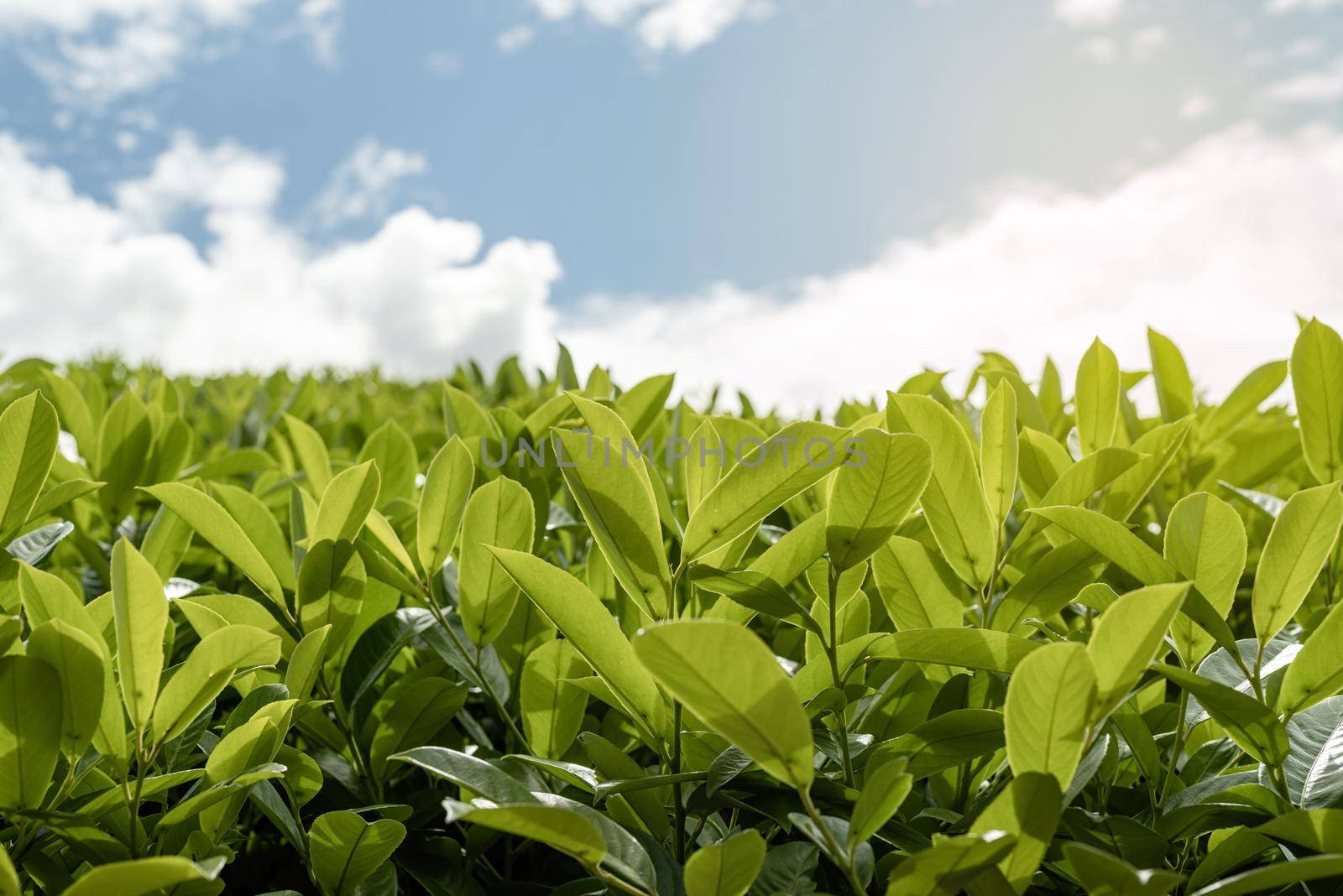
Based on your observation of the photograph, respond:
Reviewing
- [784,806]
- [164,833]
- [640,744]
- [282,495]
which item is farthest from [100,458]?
[784,806]

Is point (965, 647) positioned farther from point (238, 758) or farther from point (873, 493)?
point (238, 758)

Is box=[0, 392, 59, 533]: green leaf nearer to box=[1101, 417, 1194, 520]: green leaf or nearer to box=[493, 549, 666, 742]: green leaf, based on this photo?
box=[493, 549, 666, 742]: green leaf

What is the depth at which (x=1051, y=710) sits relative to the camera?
719mm

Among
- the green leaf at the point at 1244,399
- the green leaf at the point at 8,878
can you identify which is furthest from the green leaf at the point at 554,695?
the green leaf at the point at 1244,399

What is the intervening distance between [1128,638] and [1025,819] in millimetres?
161

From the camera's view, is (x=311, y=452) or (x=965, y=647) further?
(x=311, y=452)

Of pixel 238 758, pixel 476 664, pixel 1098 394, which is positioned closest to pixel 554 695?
pixel 476 664

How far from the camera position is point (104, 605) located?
1071 mm

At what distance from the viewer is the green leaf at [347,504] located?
3.72 ft

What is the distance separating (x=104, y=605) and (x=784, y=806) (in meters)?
0.80

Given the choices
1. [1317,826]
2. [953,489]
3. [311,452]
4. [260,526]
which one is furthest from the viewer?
[311,452]

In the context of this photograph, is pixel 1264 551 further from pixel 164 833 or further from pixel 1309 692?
pixel 164 833

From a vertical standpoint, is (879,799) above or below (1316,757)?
above

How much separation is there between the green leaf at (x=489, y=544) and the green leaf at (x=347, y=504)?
0.42ft
